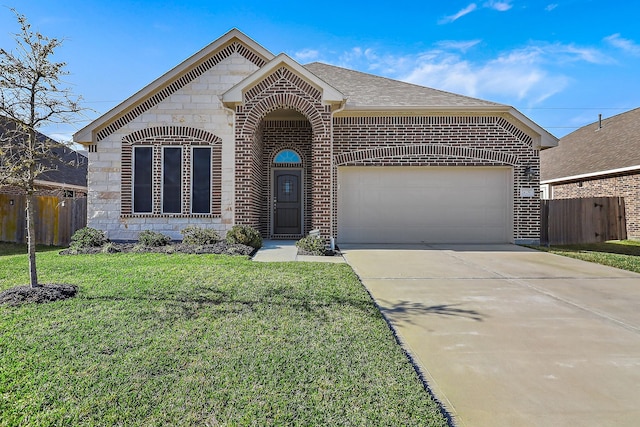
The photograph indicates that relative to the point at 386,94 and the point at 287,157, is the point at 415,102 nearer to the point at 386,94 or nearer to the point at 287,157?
the point at 386,94

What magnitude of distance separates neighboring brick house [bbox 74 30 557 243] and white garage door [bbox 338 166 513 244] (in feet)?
0.10

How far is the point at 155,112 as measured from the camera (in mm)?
10359

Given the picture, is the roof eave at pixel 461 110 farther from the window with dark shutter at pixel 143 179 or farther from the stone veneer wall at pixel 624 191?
the stone veneer wall at pixel 624 191

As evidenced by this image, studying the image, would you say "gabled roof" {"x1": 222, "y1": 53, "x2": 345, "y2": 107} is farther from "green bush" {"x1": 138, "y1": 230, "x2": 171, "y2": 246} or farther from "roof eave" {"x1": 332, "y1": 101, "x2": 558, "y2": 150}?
"green bush" {"x1": 138, "y1": 230, "x2": 171, "y2": 246}

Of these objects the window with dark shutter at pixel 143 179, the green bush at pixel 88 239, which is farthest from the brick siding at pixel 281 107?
the green bush at pixel 88 239

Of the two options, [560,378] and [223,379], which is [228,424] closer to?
[223,379]

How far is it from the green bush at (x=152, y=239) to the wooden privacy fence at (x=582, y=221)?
10974 millimetres

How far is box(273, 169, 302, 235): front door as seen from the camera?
11555 millimetres

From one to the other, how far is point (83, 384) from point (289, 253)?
6.05 meters

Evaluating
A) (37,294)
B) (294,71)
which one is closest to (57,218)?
(37,294)

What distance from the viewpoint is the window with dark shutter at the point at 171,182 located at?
10.3m

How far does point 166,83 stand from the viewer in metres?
10.3

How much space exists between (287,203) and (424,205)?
4.28 metres

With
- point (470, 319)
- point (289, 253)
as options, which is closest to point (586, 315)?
point (470, 319)
